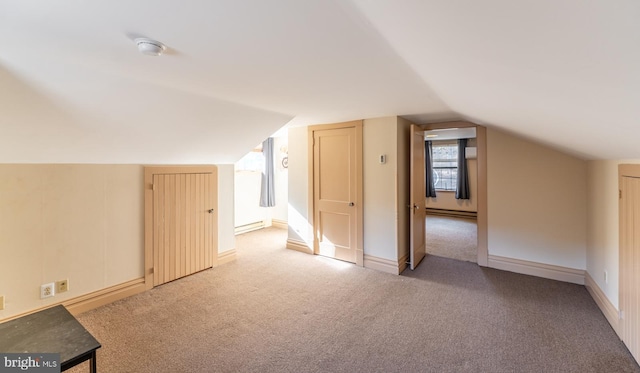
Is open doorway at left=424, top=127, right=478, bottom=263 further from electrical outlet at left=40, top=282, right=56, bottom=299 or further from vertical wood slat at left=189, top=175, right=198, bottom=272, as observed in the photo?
electrical outlet at left=40, top=282, right=56, bottom=299

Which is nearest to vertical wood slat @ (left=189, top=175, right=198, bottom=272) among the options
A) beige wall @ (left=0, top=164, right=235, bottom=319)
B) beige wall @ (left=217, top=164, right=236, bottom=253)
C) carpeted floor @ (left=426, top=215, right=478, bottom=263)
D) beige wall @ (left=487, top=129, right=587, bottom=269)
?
beige wall @ (left=217, top=164, right=236, bottom=253)

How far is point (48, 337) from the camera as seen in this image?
1.42m

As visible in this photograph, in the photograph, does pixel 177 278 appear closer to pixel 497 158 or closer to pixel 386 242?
pixel 386 242

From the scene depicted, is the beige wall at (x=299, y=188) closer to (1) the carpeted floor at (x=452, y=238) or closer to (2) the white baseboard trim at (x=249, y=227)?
(2) the white baseboard trim at (x=249, y=227)

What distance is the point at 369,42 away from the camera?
1.45 metres

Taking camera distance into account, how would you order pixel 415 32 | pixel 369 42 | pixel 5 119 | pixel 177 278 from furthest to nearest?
pixel 177 278
pixel 5 119
pixel 369 42
pixel 415 32

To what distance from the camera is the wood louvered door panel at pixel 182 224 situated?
10.7 feet

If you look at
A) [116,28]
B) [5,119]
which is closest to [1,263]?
[5,119]

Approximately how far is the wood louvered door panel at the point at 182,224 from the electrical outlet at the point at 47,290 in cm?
87

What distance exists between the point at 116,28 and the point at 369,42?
1.25m

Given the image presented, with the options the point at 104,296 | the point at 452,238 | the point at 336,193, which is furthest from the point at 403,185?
the point at 104,296

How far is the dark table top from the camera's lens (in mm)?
1322

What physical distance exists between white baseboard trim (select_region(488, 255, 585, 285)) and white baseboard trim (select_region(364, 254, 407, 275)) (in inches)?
49.8

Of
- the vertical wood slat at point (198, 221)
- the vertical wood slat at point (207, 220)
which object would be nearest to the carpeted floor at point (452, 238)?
the vertical wood slat at point (207, 220)
